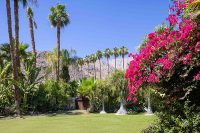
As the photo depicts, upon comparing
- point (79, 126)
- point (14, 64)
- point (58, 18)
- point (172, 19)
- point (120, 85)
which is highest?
point (58, 18)

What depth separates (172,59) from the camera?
8.79 meters

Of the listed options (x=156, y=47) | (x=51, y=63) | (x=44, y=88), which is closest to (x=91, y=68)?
(x=51, y=63)

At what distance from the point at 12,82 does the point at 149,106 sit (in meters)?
11.4

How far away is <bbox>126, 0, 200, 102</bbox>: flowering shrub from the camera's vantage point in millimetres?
8672

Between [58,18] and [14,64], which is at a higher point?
[58,18]

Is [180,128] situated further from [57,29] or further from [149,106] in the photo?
[57,29]

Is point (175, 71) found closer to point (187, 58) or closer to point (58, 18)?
point (187, 58)

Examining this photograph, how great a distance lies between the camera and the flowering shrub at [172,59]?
8.67m

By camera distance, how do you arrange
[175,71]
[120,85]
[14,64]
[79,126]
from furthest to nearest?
[120,85]
[14,64]
[79,126]
[175,71]

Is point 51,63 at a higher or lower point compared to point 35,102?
higher

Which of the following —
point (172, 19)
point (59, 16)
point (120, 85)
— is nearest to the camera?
point (172, 19)

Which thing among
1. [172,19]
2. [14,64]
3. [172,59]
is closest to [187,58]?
[172,59]

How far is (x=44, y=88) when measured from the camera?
117 feet

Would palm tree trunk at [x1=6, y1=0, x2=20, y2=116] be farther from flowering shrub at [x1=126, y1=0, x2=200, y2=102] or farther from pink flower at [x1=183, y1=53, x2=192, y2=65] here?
pink flower at [x1=183, y1=53, x2=192, y2=65]
